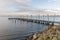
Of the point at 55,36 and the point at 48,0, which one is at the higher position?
the point at 48,0

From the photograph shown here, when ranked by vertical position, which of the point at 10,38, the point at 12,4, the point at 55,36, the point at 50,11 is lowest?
the point at 10,38

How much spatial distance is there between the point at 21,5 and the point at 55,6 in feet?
4.24

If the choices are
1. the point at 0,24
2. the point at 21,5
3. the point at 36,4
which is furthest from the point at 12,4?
the point at 0,24

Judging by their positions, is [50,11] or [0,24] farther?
[0,24]

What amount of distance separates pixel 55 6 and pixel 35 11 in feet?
2.68

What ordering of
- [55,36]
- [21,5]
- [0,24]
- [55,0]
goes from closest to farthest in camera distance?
[55,36] → [55,0] → [21,5] → [0,24]

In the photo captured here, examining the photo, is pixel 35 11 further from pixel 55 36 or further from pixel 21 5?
pixel 55 36

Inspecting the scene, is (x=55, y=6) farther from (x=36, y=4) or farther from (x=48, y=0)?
(x=36, y=4)

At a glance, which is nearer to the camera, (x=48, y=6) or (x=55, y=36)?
(x=55, y=36)

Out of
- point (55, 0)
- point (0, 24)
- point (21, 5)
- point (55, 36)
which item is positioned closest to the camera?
point (55, 36)

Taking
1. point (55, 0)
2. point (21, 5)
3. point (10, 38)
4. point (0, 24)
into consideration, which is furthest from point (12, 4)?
point (0, 24)

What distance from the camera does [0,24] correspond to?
290 inches

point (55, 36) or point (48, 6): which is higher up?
point (48, 6)

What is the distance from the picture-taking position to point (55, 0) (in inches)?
181
